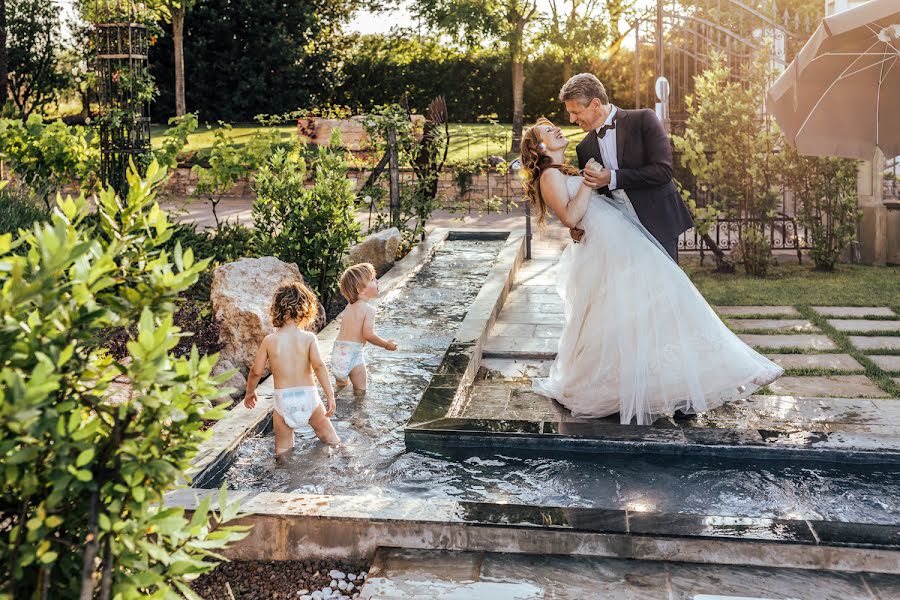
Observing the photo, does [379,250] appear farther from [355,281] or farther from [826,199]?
[826,199]

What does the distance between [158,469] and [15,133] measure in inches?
348

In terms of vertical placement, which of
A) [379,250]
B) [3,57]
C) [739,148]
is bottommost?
[379,250]

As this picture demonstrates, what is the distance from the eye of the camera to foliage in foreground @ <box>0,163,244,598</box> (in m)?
2.01

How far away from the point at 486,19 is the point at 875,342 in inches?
619

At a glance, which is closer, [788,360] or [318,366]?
[318,366]

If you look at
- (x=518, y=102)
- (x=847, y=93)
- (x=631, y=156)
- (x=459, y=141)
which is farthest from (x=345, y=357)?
(x=459, y=141)

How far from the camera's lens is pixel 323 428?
503 cm

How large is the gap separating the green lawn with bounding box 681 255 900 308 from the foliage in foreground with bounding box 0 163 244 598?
722 centimetres

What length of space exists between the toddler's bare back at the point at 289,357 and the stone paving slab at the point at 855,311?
512 centimetres

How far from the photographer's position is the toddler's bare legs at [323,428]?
4980 mm

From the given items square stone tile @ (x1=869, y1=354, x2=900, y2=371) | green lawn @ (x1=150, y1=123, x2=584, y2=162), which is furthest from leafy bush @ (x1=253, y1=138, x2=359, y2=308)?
green lawn @ (x1=150, y1=123, x2=584, y2=162)

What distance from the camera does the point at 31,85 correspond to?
2561cm

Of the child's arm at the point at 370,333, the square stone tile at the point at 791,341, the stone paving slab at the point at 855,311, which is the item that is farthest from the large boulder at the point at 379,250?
the stone paving slab at the point at 855,311

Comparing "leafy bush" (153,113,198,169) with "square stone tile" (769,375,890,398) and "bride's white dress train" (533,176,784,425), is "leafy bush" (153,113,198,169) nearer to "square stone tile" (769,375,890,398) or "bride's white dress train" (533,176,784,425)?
"bride's white dress train" (533,176,784,425)
